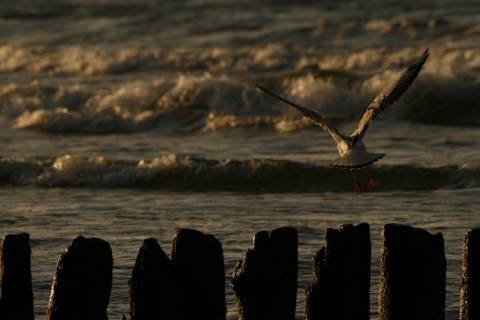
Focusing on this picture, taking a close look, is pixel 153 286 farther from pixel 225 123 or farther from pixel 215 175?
pixel 225 123

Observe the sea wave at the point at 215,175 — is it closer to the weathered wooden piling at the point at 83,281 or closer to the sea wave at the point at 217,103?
the sea wave at the point at 217,103

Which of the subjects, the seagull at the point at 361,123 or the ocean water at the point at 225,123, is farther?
the ocean water at the point at 225,123

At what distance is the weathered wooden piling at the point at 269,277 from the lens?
6.93 m

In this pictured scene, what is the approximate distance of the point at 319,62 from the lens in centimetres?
2689

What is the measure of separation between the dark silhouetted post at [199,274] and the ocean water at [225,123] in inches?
79.3

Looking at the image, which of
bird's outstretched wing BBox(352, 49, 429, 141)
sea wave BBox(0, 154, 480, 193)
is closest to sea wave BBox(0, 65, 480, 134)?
sea wave BBox(0, 154, 480, 193)

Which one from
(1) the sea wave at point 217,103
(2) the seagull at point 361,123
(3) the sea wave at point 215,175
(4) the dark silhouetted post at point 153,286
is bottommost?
(4) the dark silhouetted post at point 153,286

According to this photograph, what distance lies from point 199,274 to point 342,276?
74 cm

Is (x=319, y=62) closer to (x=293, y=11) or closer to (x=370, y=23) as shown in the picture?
(x=370, y=23)

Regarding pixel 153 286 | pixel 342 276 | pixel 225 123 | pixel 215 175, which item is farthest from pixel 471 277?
pixel 225 123

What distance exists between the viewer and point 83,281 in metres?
6.70

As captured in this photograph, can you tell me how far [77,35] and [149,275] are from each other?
26744 mm

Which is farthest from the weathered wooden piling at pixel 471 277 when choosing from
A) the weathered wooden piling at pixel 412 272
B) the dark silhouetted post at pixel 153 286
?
the dark silhouetted post at pixel 153 286

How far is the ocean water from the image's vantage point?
12992 mm
